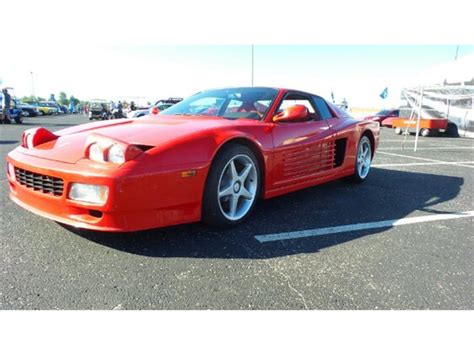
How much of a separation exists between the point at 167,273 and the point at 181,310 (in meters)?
0.36

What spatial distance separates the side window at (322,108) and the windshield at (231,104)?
0.69 m

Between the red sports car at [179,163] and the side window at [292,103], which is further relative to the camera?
the side window at [292,103]

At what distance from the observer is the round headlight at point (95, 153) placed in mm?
2176

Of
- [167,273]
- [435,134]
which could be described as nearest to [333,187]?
[167,273]

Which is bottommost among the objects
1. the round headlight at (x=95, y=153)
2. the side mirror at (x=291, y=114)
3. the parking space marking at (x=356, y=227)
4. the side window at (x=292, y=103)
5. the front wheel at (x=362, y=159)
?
the parking space marking at (x=356, y=227)

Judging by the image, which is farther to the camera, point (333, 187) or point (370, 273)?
point (333, 187)

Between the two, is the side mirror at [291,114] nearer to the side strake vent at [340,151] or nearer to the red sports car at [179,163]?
the red sports car at [179,163]

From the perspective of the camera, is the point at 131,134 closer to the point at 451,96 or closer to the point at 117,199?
the point at 117,199

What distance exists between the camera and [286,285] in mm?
1944

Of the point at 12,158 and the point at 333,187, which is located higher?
the point at 12,158

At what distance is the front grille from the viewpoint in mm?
2199

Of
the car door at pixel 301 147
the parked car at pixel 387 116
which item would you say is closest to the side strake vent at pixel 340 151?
the car door at pixel 301 147

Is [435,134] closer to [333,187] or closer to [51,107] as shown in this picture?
[333,187]

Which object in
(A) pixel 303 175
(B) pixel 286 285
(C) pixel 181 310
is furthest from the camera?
(A) pixel 303 175
